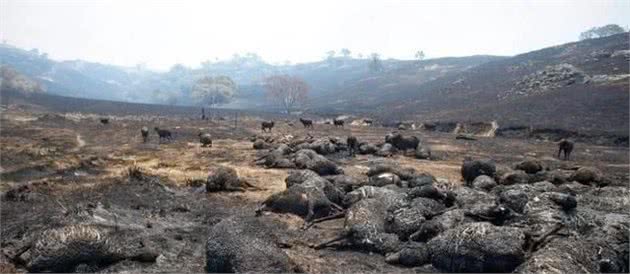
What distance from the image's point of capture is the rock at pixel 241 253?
440 inches

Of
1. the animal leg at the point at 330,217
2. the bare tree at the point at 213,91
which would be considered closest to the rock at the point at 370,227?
the animal leg at the point at 330,217

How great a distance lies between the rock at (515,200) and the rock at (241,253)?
7.35 metres

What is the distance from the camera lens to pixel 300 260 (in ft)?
43.5

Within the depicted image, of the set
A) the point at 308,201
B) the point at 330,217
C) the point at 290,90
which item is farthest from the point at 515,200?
the point at 290,90

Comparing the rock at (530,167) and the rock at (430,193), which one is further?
the rock at (530,167)

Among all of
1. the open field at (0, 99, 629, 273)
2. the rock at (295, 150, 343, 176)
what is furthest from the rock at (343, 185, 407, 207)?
the rock at (295, 150, 343, 176)

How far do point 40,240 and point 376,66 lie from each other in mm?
185733

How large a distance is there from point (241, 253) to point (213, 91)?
143811mm

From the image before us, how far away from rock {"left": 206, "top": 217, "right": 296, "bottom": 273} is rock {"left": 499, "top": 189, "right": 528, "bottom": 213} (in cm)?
735

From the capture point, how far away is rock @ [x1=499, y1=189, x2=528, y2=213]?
49.2ft

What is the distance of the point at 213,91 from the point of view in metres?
151

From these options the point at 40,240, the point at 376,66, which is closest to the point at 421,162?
the point at 40,240

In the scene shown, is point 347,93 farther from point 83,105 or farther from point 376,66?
point 83,105

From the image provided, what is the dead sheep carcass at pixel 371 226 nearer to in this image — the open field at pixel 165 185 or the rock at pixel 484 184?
the open field at pixel 165 185
